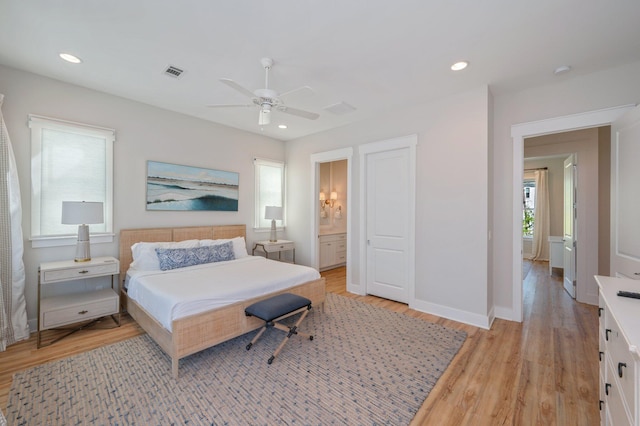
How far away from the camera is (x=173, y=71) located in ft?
9.72

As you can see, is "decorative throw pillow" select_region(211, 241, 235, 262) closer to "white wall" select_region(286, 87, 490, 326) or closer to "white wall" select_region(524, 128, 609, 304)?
"white wall" select_region(286, 87, 490, 326)

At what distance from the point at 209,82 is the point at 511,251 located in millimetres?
4172

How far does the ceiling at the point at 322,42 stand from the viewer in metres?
2.03

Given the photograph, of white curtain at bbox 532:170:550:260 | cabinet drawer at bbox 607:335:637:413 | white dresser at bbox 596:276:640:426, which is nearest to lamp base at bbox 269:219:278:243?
white dresser at bbox 596:276:640:426

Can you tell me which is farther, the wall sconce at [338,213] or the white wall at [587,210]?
the wall sconce at [338,213]

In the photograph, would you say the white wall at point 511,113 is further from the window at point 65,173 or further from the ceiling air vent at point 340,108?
the window at point 65,173

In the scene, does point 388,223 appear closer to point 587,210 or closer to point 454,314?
point 454,314

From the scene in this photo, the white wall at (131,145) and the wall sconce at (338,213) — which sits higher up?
the white wall at (131,145)

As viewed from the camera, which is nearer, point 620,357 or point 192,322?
point 620,357

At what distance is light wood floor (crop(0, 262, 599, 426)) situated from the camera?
1.88 meters

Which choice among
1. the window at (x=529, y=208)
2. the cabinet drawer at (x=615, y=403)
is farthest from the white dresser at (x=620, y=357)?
the window at (x=529, y=208)

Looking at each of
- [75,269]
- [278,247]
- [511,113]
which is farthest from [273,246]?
[511,113]

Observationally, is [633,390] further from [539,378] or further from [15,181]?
[15,181]

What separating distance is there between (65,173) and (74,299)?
1.49m
